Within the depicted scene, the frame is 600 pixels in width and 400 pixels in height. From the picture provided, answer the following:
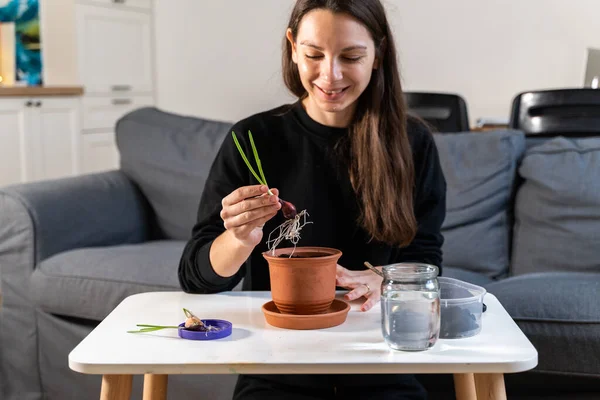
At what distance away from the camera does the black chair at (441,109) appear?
3.74 meters

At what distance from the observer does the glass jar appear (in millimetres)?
1088

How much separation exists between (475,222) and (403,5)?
9.31 feet

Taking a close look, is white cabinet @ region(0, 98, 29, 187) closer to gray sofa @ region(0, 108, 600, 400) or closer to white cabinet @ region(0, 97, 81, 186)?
white cabinet @ region(0, 97, 81, 186)

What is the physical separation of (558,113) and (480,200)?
0.90 metres

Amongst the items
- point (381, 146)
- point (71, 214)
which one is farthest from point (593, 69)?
point (381, 146)

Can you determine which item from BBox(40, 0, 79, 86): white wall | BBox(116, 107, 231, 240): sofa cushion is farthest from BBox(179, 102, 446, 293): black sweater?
BBox(40, 0, 79, 86): white wall

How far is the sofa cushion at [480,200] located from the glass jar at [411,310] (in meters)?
1.41

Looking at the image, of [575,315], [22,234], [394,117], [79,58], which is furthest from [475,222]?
[79,58]

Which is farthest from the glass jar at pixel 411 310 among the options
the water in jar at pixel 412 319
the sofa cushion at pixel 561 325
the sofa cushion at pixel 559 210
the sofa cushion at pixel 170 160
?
the sofa cushion at pixel 170 160

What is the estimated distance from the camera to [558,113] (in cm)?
322

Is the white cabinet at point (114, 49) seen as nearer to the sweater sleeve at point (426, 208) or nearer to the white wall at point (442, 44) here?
the white wall at point (442, 44)

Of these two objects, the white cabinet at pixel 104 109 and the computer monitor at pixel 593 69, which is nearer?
the computer monitor at pixel 593 69

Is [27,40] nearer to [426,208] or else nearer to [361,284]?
[426,208]

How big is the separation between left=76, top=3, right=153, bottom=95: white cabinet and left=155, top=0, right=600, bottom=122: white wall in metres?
0.23
